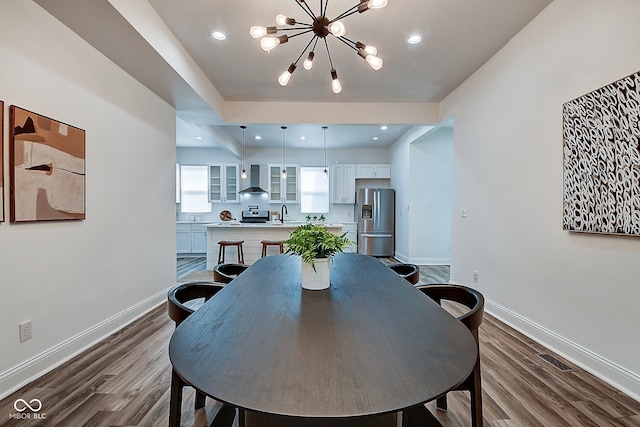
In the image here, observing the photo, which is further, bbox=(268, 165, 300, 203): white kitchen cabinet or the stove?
bbox=(268, 165, 300, 203): white kitchen cabinet

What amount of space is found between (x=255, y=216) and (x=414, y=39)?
217 inches

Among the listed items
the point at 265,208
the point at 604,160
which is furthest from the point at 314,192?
the point at 604,160

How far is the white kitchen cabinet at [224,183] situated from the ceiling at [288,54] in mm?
2919

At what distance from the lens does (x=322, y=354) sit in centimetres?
86

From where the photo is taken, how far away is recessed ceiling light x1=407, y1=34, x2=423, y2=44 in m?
2.88

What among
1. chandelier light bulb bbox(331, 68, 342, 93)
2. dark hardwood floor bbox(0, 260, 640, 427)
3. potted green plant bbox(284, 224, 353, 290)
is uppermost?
chandelier light bulb bbox(331, 68, 342, 93)

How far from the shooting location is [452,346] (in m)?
0.92

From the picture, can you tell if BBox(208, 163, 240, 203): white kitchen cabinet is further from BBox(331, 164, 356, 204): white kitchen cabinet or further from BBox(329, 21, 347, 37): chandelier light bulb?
BBox(329, 21, 347, 37): chandelier light bulb

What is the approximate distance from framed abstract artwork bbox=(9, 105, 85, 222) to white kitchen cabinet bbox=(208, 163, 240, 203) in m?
5.19

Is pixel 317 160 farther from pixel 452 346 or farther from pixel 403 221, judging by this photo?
pixel 452 346

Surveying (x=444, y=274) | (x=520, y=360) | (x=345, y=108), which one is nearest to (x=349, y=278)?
(x=520, y=360)

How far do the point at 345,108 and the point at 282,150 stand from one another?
343 centimetres

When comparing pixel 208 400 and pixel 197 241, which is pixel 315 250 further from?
pixel 197 241

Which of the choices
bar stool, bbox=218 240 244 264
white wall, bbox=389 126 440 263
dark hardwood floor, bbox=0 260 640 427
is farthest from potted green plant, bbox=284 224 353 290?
white wall, bbox=389 126 440 263
